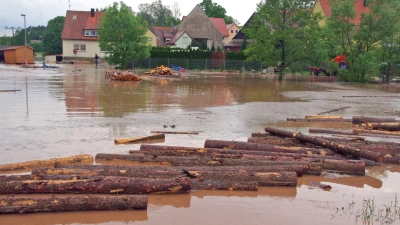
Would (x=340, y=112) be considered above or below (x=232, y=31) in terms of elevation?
below

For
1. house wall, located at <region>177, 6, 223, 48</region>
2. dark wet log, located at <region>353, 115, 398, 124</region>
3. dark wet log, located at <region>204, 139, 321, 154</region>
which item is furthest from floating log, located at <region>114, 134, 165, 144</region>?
house wall, located at <region>177, 6, 223, 48</region>

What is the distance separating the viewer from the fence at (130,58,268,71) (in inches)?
2211

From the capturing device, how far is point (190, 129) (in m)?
14.1

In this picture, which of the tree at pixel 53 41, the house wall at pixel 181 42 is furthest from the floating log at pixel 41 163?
the tree at pixel 53 41

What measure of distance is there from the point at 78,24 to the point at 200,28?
20.1m

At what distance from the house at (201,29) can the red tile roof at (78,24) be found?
15.2 m

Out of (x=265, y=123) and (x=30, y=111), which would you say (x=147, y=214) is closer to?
(x=265, y=123)

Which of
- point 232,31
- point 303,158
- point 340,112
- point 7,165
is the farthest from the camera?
point 232,31

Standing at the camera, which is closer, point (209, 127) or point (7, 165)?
point (7, 165)

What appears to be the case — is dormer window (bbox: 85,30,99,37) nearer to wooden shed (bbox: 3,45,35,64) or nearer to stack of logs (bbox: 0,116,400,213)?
wooden shed (bbox: 3,45,35,64)

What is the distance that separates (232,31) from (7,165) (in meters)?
101

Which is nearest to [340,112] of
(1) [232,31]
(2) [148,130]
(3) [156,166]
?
(2) [148,130]

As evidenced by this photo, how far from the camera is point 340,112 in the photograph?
62.5 feet

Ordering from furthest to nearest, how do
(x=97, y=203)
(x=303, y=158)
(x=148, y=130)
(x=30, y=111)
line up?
(x=30, y=111)
(x=148, y=130)
(x=303, y=158)
(x=97, y=203)
